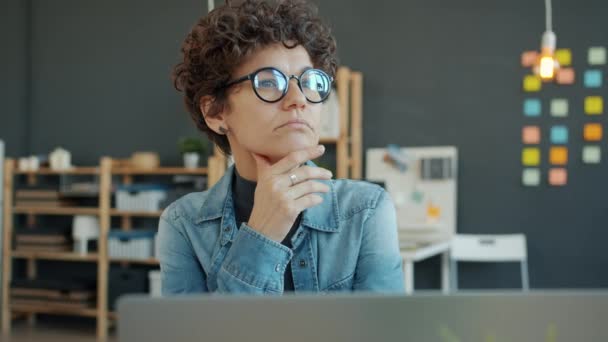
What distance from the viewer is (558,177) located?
414 centimetres

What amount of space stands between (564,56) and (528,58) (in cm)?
→ 23

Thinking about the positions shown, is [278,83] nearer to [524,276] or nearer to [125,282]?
[524,276]

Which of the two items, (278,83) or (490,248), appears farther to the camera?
(490,248)

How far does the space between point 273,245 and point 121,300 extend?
0.56 metres

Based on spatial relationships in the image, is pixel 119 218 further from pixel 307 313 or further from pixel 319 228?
pixel 307 313

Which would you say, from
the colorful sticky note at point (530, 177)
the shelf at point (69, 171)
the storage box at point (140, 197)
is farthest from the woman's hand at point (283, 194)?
the shelf at point (69, 171)

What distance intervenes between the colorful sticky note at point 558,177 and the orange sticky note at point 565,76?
1.92 feet

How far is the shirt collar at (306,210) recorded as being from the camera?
44.8 inches

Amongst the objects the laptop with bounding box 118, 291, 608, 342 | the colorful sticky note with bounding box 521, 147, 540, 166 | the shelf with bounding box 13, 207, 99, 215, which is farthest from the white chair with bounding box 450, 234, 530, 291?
the laptop with bounding box 118, 291, 608, 342

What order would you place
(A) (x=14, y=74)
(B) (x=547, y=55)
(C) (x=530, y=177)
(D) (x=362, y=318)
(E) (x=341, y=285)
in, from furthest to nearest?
(A) (x=14, y=74)
(C) (x=530, y=177)
(B) (x=547, y=55)
(E) (x=341, y=285)
(D) (x=362, y=318)

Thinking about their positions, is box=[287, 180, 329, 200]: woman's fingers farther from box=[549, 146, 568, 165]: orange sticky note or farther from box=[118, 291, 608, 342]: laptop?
box=[549, 146, 568, 165]: orange sticky note

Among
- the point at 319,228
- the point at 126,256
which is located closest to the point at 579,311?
the point at 319,228

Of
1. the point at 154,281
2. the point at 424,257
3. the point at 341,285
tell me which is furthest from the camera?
the point at 154,281

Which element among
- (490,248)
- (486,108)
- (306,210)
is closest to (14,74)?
(486,108)
